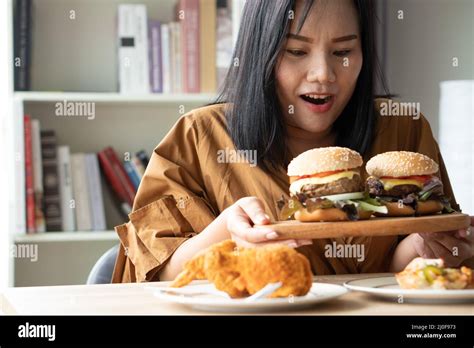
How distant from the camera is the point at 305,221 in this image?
140 centimetres

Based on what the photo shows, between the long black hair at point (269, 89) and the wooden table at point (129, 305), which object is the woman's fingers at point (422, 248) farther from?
the wooden table at point (129, 305)

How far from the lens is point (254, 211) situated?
130 centimetres

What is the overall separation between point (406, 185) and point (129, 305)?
670 millimetres

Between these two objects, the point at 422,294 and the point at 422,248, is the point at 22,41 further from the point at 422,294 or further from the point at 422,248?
the point at 422,294

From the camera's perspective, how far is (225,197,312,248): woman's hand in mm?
1231

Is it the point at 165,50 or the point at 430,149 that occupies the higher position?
the point at 165,50

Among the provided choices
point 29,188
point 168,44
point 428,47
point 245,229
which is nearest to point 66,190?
point 29,188

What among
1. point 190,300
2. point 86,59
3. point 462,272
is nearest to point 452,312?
point 462,272

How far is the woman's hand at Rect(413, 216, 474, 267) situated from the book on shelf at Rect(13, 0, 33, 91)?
1.77 meters

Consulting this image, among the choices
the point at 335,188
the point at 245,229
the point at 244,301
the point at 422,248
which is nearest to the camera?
the point at 244,301

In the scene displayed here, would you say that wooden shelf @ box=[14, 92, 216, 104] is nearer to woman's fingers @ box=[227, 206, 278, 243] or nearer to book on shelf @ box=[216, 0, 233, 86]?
book on shelf @ box=[216, 0, 233, 86]

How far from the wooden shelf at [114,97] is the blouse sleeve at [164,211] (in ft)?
3.65

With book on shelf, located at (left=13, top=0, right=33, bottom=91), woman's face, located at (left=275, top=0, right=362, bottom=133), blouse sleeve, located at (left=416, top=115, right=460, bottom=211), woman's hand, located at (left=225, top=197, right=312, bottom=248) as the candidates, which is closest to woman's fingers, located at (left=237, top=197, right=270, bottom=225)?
woman's hand, located at (left=225, top=197, right=312, bottom=248)

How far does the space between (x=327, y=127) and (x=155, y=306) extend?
0.84m
